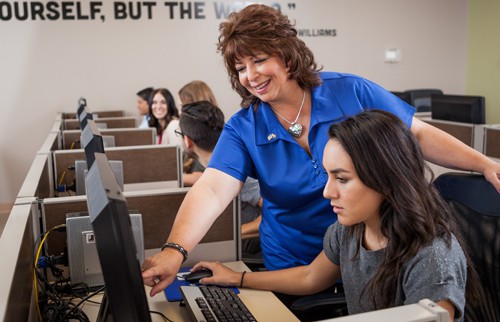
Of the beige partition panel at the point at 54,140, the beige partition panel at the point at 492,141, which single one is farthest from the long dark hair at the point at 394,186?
the beige partition panel at the point at 492,141

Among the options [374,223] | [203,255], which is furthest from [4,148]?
[374,223]

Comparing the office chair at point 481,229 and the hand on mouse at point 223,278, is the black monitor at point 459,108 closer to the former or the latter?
the office chair at point 481,229

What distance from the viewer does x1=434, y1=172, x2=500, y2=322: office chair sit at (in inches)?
59.6

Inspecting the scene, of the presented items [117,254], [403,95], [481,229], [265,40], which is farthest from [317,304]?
[403,95]

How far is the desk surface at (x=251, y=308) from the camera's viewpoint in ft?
4.67

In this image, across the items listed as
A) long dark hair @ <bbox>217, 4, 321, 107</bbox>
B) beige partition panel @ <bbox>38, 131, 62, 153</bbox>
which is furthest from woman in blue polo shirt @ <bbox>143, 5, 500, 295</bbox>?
beige partition panel @ <bbox>38, 131, 62, 153</bbox>

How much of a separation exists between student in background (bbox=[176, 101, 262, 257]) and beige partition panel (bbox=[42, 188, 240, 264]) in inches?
19.7

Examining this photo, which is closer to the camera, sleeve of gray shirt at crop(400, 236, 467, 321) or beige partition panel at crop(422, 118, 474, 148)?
sleeve of gray shirt at crop(400, 236, 467, 321)

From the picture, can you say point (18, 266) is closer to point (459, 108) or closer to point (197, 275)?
point (197, 275)

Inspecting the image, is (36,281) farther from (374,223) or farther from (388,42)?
(388,42)

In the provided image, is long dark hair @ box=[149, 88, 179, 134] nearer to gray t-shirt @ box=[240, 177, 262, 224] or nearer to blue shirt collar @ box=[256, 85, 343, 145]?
gray t-shirt @ box=[240, 177, 262, 224]

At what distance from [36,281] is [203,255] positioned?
0.57m

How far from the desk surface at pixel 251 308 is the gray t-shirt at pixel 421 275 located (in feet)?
0.59

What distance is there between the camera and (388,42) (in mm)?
7145
